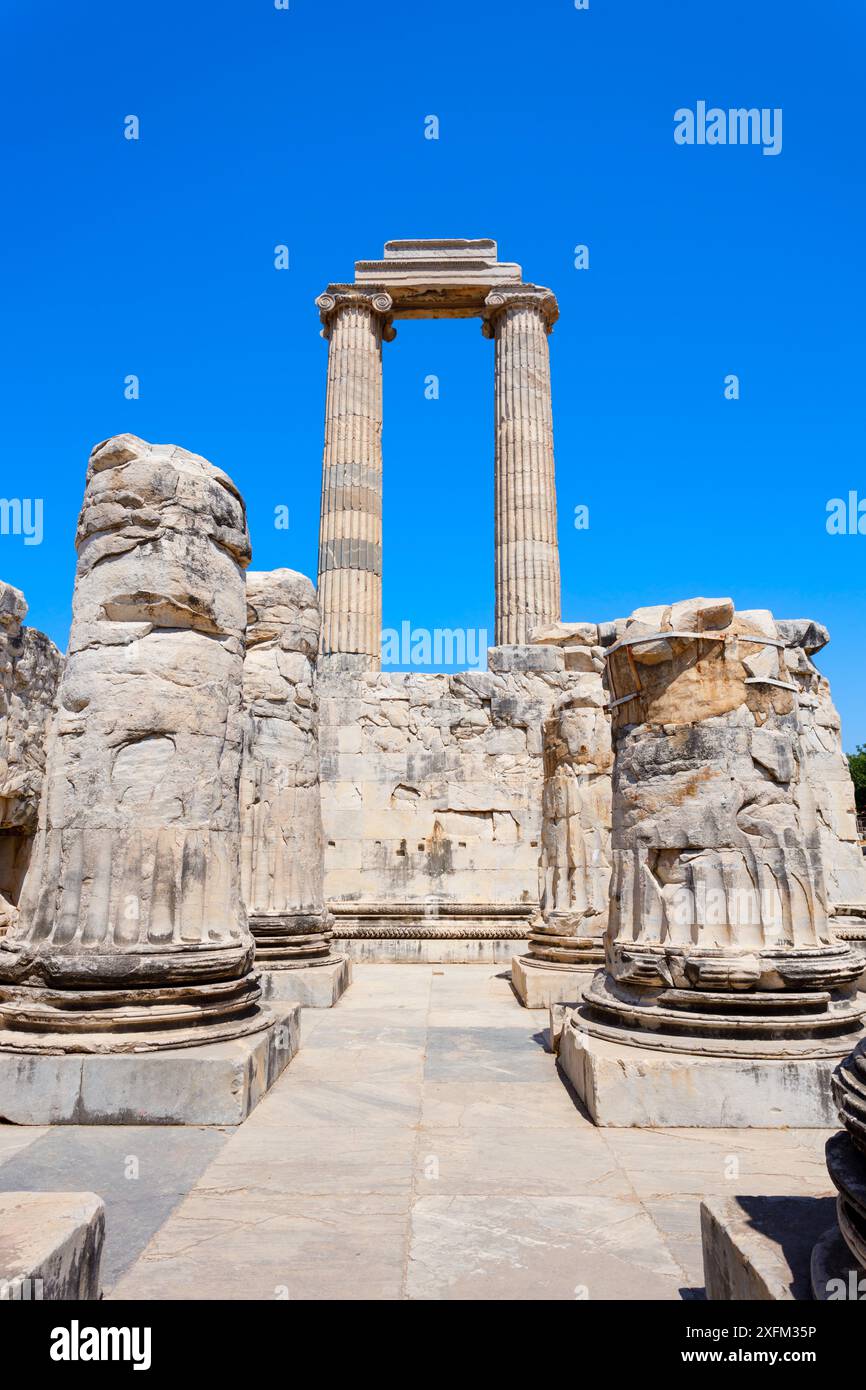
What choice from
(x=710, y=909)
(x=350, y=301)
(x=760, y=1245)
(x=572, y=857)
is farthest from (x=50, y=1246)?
(x=350, y=301)

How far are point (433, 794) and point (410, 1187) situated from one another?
7.87 m

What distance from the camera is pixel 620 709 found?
18.4ft

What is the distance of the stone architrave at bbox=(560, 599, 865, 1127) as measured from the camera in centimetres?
425

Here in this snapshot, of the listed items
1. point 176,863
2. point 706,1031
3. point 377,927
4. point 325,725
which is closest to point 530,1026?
point 706,1031

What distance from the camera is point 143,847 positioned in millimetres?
4781

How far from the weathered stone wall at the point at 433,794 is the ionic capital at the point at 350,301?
35.8ft

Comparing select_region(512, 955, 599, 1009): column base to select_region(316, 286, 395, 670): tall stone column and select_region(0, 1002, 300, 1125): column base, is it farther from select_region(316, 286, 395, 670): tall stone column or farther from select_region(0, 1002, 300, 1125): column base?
select_region(316, 286, 395, 670): tall stone column

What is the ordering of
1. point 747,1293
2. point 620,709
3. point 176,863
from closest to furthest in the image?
point 747,1293
point 176,863
point 620,709

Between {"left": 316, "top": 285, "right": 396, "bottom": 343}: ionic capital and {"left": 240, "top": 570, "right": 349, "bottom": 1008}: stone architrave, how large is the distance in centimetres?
1254

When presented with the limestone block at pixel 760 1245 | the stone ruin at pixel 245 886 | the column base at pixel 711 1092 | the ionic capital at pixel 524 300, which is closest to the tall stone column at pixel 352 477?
the ionic capital at pixel 524 300

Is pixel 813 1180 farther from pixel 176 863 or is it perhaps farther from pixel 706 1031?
pixel 176 863

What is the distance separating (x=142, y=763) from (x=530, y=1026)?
358 cm

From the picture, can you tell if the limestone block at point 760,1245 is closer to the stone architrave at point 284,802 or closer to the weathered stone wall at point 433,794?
the stone architrave at point 284,802

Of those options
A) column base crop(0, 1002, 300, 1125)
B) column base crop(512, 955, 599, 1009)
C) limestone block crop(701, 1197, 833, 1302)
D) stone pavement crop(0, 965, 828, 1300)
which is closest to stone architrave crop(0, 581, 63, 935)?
column base crop(0, 1002, 300, 1125)
